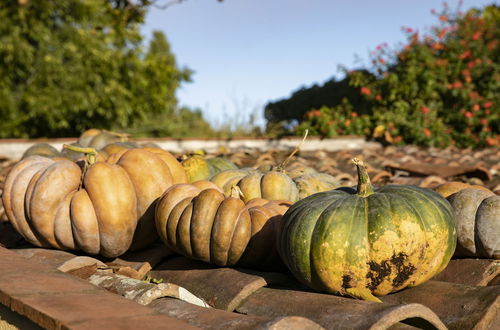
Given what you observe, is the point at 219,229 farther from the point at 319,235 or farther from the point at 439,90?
the point at 439,90

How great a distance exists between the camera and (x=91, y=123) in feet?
73.4

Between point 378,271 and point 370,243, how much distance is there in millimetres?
132

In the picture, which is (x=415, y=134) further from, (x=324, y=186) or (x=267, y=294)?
(x=267, y=294)

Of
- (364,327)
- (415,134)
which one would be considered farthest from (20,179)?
(415,134)

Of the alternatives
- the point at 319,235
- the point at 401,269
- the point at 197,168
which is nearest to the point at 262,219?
the point at 319,235

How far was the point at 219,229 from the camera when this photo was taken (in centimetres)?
290

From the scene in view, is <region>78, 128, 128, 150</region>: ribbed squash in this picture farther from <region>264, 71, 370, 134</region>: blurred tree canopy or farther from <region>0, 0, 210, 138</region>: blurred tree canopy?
<region>0, 0, 210, 138</region>: blurred tree canopy

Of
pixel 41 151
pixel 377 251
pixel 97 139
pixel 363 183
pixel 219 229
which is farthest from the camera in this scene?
pixel 97 139

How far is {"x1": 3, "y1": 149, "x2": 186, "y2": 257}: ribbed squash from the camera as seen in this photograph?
10.7 feet

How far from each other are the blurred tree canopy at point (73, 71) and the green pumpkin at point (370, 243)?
17.3 meters

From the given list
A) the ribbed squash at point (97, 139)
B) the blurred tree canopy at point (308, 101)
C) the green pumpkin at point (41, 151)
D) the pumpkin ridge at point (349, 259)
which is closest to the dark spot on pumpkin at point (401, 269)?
the pumpkin ridge at point (349, 259)

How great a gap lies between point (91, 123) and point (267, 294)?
2095 cm

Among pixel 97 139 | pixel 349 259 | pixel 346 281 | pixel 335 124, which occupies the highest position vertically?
pixel 335 124

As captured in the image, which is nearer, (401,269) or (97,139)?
(401,269)
